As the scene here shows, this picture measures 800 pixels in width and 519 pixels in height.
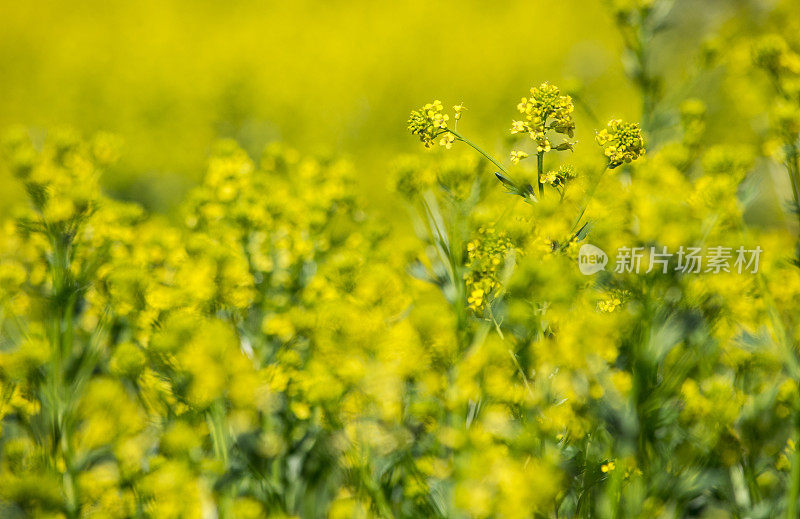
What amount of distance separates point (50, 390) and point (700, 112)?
4.64 feet

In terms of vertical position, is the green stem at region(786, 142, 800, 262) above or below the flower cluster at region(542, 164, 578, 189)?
below

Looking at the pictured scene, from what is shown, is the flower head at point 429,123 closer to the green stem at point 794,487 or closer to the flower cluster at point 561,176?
the flower cluster at point 561,176

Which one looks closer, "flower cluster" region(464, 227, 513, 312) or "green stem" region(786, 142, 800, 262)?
"flower cluster" region(464, 227, 513, 312)

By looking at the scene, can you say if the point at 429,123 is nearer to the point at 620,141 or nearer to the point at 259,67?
the point at 620,141

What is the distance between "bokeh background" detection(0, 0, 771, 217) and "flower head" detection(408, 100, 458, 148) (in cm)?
282

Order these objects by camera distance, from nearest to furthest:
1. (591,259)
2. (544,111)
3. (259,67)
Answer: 1. (544,111)
2. (591,259)
3. (259,67)

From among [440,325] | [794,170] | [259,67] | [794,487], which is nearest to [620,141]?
[440,325]

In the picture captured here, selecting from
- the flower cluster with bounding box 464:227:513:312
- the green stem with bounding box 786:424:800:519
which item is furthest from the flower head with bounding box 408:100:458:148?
the green stem with bounding box 786:424:800:519

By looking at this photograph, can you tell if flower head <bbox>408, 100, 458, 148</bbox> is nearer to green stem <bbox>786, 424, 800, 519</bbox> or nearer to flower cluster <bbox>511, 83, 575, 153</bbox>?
flower cluster <bbox>511, 83, 575, 153</bbox>

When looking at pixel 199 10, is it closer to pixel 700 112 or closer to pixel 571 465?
pixel 700 112

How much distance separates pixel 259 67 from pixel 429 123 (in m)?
4.01

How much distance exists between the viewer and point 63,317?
4.37 ft

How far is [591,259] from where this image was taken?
1.10 meters

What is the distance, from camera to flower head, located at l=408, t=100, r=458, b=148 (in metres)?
0.97
